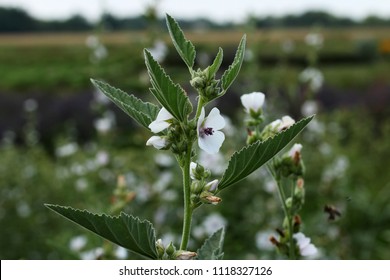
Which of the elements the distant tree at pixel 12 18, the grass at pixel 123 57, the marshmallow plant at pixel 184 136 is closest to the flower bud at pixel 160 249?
the marshmallow plant at pixel 184 136

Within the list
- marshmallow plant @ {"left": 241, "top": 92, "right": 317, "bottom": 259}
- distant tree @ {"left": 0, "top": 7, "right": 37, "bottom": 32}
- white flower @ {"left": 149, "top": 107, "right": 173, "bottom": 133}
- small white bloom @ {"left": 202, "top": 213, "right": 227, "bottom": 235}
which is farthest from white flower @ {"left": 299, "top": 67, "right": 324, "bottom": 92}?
distant tree @ {"left": 0, "top": 7, "right": 37, "bottom": 32}

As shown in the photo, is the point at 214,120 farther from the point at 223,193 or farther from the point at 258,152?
the point at 223,193

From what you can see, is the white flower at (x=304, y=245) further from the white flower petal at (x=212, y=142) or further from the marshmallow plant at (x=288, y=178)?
the white flower petal at (x=212, y=142)

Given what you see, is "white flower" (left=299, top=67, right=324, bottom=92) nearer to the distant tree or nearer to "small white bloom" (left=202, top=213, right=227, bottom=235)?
"small white bloom" (left=202, top=213, right=227, bottom=235)

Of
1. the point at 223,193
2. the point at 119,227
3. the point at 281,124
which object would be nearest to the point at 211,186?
the point at 119,227

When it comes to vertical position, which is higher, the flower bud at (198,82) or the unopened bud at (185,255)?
the flower bud at (198,82)
